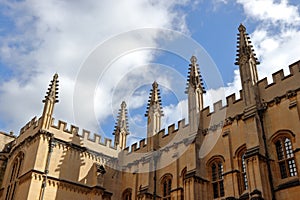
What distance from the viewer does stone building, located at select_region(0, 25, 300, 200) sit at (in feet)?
49.8

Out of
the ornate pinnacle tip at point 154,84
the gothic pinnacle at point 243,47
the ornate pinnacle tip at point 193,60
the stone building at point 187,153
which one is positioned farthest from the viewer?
the ornate pinnacle tip at point 154,84

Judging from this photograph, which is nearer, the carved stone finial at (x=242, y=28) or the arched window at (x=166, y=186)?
the carved stone finial at (x=242, y=28)

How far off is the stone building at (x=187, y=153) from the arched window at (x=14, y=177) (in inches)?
2.8

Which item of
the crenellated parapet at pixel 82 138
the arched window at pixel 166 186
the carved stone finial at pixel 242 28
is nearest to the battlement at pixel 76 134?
the crenellated parapet at pixel 82 138

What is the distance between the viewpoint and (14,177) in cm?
2194

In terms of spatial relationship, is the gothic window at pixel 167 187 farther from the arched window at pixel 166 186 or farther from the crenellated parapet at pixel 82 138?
the crenellated parapet at pixel 82 138

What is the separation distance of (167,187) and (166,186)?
0.15 metres

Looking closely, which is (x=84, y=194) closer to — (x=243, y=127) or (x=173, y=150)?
(x=173, y=150)

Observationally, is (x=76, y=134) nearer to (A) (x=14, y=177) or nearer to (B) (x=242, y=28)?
(A) (x=14, y=177)

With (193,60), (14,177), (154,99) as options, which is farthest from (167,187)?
(14,177)

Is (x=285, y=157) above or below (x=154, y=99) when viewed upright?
below

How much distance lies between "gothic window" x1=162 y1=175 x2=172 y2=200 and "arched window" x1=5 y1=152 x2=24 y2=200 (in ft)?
30.2

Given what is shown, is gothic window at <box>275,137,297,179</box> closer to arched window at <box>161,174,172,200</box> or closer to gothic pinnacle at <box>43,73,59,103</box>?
arched window at <box>161,174,172,200</box>

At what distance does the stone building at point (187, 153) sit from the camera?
15.2 m
